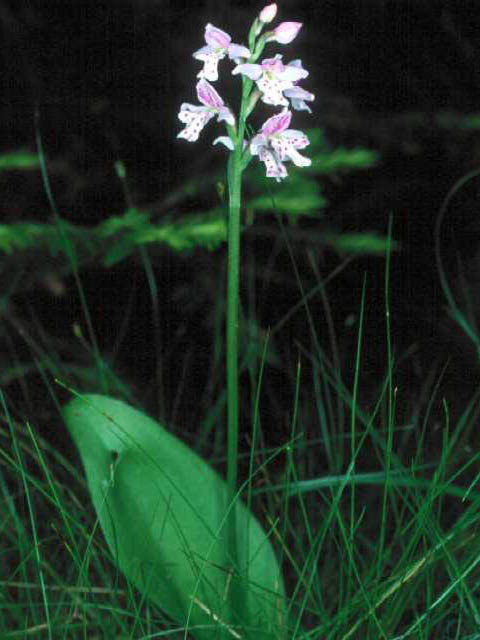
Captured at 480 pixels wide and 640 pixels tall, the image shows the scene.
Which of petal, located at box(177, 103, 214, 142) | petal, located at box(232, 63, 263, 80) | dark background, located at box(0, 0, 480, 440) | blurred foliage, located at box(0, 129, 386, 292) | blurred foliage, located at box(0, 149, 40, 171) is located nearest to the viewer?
petal, located at box(232, 63, 263, 80)

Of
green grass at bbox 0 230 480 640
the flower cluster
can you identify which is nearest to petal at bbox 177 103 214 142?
the flower cluster

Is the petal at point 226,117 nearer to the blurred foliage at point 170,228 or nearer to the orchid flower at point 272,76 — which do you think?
the orchid flower at point 272,76

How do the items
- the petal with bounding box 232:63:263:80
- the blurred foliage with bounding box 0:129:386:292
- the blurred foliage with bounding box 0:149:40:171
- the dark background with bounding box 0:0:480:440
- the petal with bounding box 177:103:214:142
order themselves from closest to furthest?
1. the petal with bounding box 232:63:263:80
2. the petal with bounding box 177:103:214:142
3. the blurred foliage with bounding box 0:129:386:292
4. the blurred foliage with bounding box 0:149:40:171
5. the dark background with bounding box 0:0:480:440

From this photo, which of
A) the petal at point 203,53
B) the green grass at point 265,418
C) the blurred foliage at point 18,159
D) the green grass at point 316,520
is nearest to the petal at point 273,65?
the petal at point 203,53

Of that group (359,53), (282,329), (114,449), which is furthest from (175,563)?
(359,53)

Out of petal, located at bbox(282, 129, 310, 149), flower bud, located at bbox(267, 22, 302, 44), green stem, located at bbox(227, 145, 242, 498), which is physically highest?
flower bud, located at bbox(267, 22, 302, 44)

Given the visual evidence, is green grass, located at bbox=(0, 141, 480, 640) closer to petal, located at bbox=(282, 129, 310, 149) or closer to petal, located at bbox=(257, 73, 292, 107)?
petal, located at bbox=(282, 129, 310, 149)
